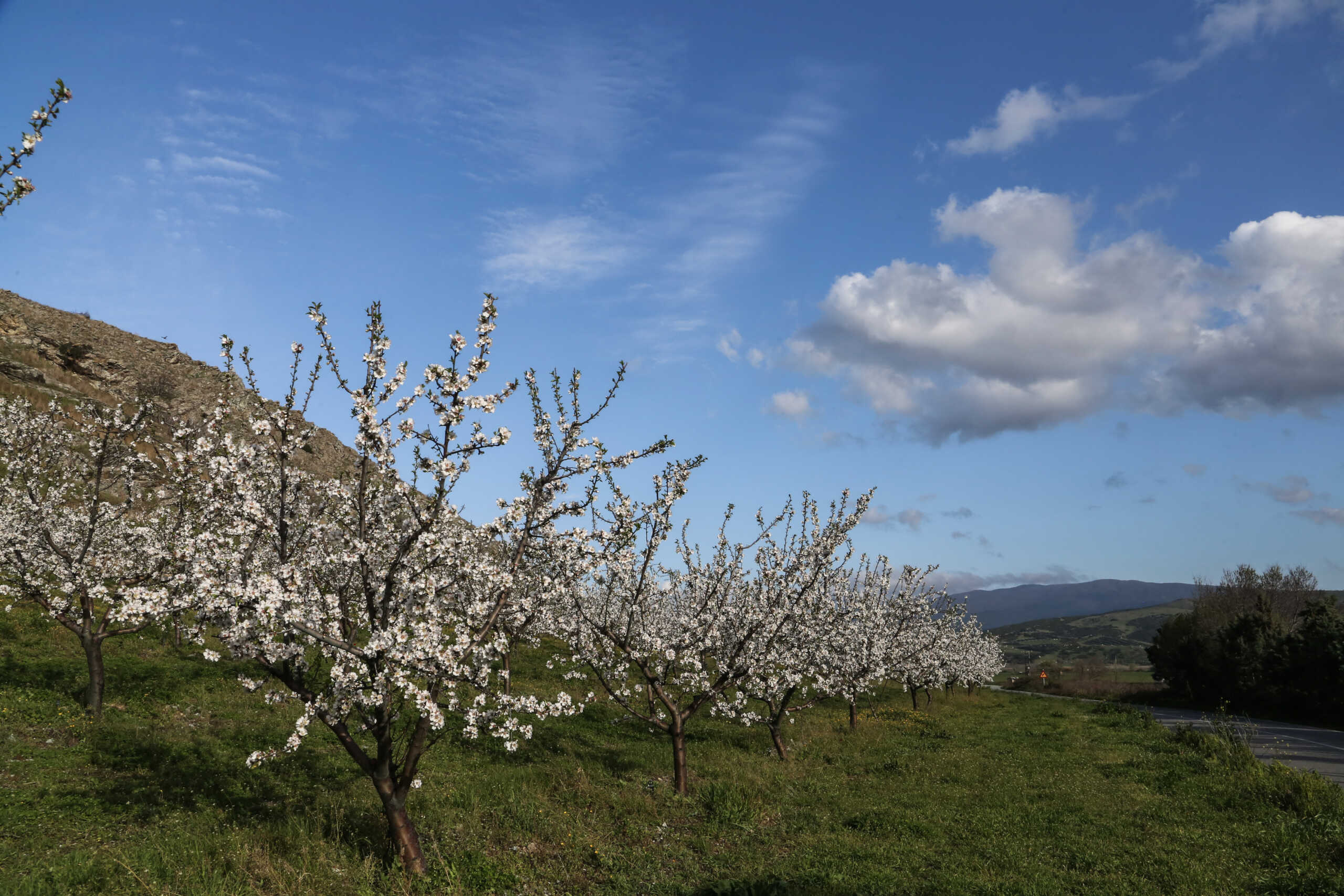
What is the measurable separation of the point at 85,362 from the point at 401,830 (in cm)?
8452

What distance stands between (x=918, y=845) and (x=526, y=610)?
8.94 metres

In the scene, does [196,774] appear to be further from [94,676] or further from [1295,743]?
[1295,743]

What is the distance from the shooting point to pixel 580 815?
1293 centimetres

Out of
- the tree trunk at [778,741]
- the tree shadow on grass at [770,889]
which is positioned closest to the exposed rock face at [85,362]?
the tree trunk at [778,741]

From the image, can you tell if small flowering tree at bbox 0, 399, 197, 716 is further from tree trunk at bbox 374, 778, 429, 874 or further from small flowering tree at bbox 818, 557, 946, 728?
small flowering tree at bbox 818, 557, 946, 728

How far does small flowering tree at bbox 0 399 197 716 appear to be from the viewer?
14.5 m

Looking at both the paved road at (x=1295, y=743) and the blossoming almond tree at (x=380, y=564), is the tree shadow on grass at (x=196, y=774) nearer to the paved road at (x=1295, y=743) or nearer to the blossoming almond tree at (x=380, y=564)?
the blossoming almond tree at (x=380, y=564)

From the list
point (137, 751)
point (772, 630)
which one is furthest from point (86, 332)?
point (772, 630)

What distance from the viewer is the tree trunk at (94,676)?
49.9ft

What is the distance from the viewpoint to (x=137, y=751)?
1365 cm

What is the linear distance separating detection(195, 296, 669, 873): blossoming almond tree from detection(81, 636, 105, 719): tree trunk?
8311 millimetres

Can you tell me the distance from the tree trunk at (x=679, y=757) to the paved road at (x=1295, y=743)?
19.1 meters

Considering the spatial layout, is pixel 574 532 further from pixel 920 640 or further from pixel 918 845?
pixel 920 640

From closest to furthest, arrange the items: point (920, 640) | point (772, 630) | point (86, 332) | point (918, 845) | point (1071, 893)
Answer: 1. point (1071, 893)
2. point (918, 845)
3. point (772, 630)
4. point (920, 640)
5. point (86, 332)
